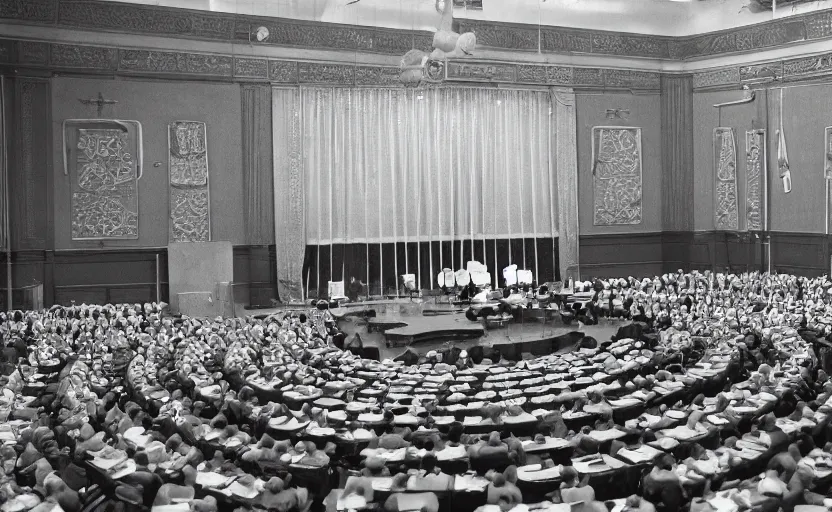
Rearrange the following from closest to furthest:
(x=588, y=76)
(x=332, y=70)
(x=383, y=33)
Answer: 1. (x=332, y=70)
2. (x=383, y=33)
3. (x=588, y=76)

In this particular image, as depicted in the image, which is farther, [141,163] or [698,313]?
[141,163]

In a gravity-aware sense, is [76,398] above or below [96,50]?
below

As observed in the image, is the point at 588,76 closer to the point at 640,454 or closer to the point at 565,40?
the point at 565,40

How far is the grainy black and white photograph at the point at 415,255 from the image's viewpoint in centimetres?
Result: 477

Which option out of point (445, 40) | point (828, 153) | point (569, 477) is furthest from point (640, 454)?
point (828, 153)

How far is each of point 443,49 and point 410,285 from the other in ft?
13.5

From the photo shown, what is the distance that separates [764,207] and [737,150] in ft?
3.29

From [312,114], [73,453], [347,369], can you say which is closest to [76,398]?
[73,453]

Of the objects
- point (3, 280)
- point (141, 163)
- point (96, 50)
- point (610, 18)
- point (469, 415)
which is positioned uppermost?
point (610, 18)

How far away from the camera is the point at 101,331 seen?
28.0ft

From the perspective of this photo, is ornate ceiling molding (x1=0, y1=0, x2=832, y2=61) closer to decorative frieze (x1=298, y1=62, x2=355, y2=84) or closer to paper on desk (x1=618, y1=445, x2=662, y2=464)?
decorative frieze (x1=298, y1=62, x2=355, y2=84)

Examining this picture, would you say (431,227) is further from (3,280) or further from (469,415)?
(469,415)

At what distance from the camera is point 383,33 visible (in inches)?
517

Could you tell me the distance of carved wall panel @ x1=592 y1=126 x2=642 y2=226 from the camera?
1453 cm
